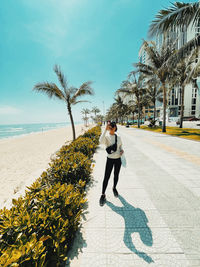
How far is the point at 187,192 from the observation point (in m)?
3.15

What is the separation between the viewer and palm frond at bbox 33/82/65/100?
30.6 ft

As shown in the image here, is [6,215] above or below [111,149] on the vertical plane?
below

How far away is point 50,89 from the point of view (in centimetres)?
973

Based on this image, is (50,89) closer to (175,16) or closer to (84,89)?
(84,89)

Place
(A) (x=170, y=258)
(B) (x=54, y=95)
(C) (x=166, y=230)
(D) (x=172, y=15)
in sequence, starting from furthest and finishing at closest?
(B) (x=54, y=95)
(D) (x=172, y=15)
(C) (x=166, y=230)
(A) (x=170, y=258)

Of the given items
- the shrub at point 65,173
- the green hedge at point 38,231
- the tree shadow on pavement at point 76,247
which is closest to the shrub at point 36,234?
the green hedge at point 38,231

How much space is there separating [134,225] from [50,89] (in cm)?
1055

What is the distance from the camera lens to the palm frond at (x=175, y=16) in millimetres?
7171

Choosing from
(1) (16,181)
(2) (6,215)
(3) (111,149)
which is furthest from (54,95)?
(2) (6,215)

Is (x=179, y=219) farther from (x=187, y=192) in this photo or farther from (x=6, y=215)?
(x=6, y=215)

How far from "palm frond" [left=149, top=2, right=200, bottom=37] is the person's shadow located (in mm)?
10945

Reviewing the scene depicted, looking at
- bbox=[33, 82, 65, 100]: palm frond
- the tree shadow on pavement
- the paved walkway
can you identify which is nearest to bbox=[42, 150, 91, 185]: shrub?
the paved walkway

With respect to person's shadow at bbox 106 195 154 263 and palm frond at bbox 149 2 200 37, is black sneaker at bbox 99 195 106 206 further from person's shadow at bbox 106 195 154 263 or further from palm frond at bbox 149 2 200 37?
palm frond at bbox 149 2 200 37

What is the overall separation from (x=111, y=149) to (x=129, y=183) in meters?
1.73
